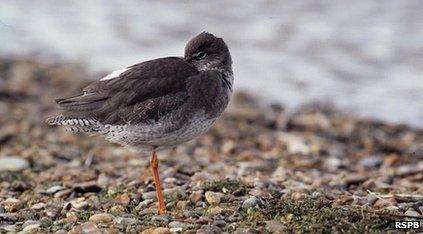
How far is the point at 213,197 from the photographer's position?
6.77 meters

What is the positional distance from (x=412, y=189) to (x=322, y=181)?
91 centimetres

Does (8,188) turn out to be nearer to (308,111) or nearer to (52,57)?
(308,111)

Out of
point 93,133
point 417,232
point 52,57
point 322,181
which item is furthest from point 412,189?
point 52,57

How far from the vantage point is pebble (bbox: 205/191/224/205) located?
22.0 ft

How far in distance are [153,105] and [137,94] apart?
174 mm

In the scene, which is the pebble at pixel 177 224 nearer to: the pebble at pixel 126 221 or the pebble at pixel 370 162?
the pebble at pixel 126 221

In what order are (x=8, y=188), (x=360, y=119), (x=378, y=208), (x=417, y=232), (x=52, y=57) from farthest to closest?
(x=52, y=57), (x=360, y=119), (x=8, y=188), (x=378, y=208), (x=417, y=232)

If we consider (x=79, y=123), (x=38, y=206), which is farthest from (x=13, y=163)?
(x=79, y=123)

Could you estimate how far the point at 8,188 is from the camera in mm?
7785

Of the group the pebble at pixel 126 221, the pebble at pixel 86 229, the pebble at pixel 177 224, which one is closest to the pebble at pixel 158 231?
the pebble at pixel 177 224

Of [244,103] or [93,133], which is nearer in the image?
[93,133]

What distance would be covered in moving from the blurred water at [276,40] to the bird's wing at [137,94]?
5.58m

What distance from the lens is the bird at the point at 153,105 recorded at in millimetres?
6578

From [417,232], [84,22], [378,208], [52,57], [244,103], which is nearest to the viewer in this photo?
[417,232]
